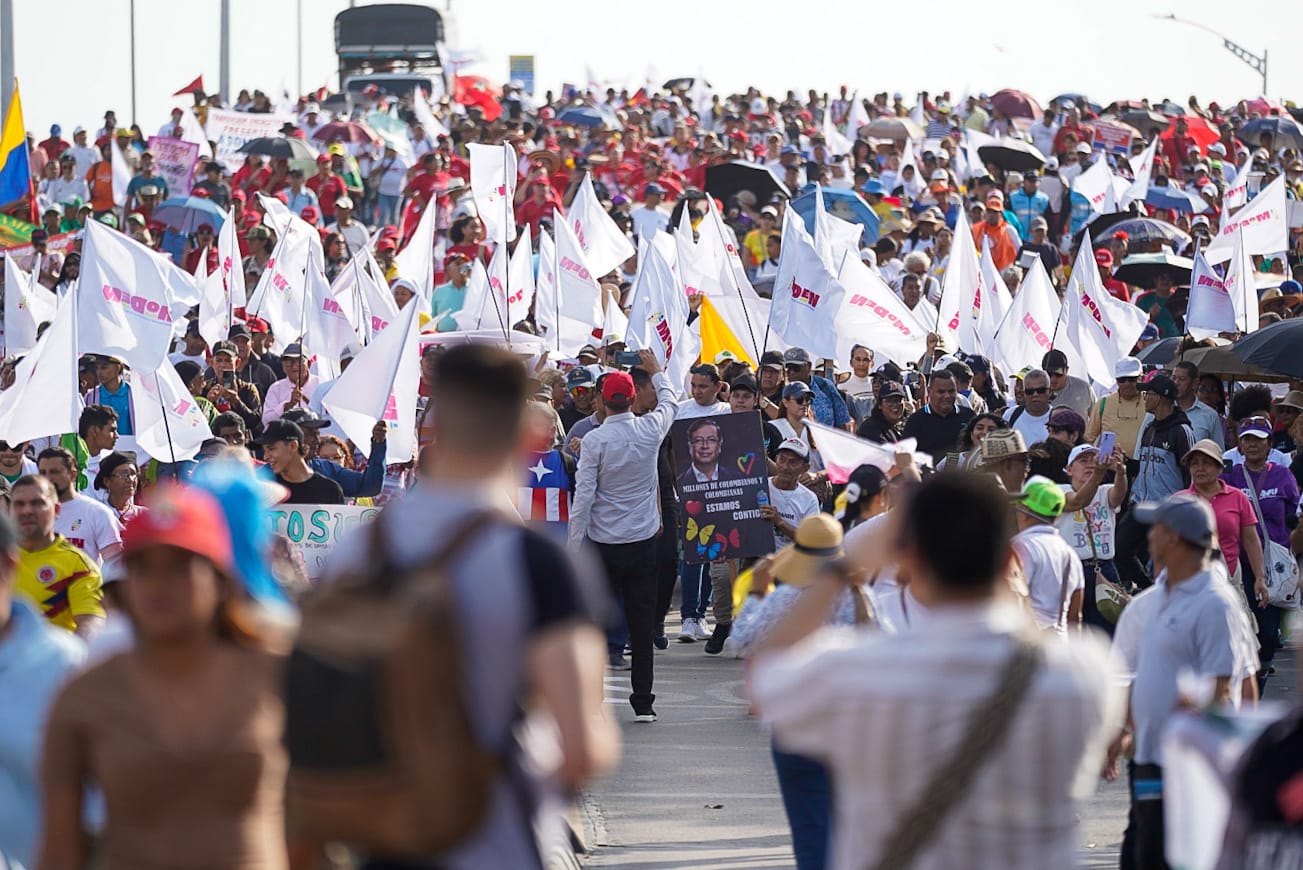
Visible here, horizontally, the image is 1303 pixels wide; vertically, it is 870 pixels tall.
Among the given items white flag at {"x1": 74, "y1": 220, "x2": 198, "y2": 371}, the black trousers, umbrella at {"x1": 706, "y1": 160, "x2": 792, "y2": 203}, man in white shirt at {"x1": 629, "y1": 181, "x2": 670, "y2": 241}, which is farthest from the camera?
umbrella at {"x1": 706, "y1": 160, "x2": 792, "y2": 203}

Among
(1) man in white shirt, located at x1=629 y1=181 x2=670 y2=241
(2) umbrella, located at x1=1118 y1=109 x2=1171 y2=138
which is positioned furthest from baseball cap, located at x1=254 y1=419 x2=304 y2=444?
(2) umbrella, located at x1=1118 y1=109 x2=1171 y2=138

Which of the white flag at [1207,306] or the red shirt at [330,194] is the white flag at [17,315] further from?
the red shirt at [330,194]

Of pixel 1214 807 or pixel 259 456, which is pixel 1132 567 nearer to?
pixel 259 456

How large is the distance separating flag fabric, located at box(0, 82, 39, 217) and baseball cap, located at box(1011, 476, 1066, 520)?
959cm

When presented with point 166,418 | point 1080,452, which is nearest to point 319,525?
point 166,418

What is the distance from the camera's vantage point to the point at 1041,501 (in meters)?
8.09

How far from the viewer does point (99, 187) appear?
2905 centimetres

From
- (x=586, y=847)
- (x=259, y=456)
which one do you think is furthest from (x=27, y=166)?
(x=586, y=847)

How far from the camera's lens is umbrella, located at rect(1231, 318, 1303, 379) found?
45.2 ft

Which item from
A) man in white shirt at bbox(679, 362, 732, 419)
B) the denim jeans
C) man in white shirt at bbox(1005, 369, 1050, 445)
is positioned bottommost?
man in white shirt at bbox(1005, 369, 1050, 445)

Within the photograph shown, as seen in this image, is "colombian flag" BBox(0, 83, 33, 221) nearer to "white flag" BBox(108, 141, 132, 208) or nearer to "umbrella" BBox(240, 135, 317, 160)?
"white flag" BBox(108, 141, 132, 208)

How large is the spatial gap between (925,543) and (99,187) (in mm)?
26548

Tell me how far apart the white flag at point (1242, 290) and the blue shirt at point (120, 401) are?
8510 mm

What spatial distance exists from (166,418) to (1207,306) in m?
8.69
